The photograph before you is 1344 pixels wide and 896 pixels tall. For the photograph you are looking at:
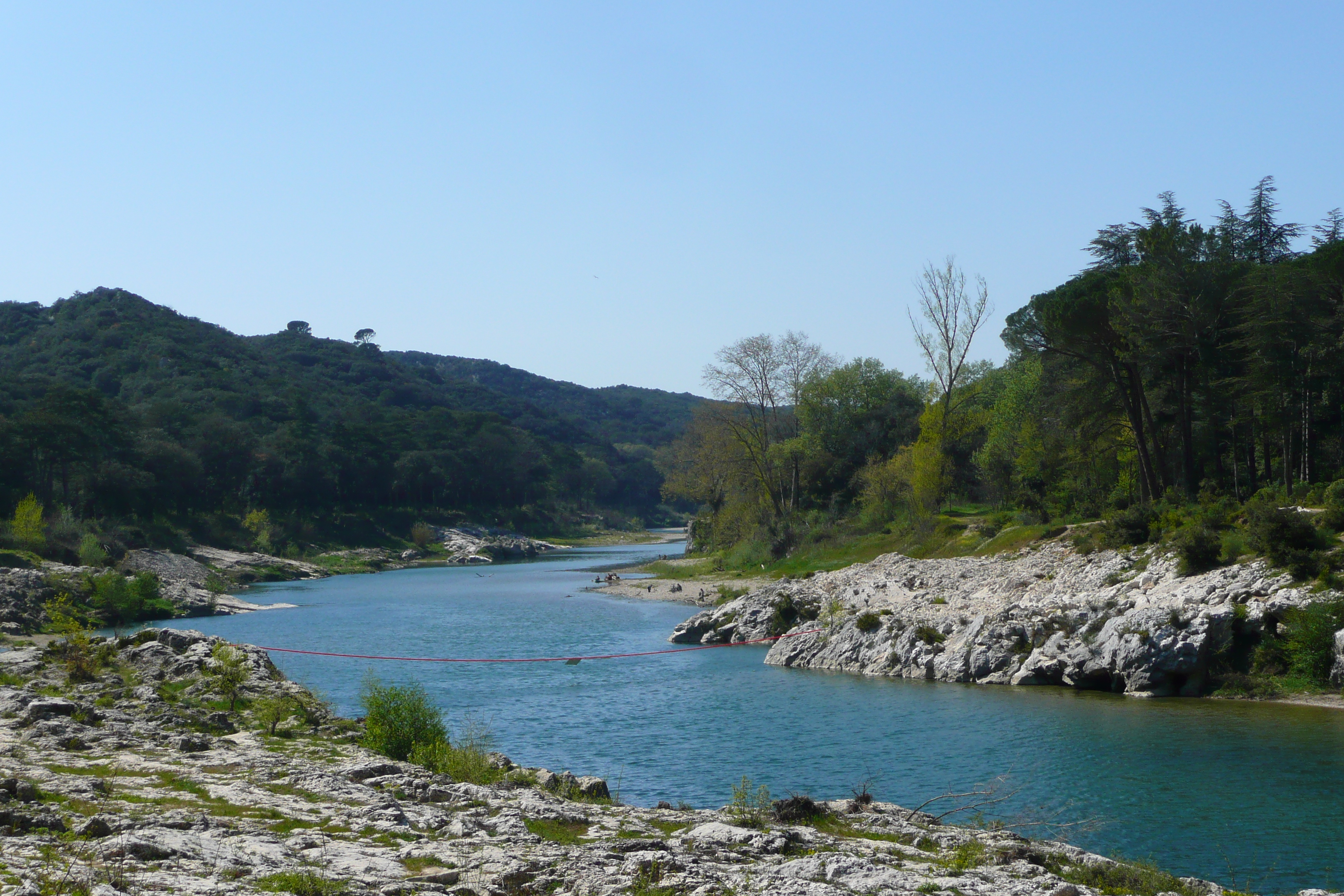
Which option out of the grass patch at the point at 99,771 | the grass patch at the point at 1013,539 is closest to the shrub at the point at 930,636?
the grass patch at the point at 1013,539

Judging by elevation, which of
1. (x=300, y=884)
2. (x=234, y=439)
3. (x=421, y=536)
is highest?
(x=234, y=439)

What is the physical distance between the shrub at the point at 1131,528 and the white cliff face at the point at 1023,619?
0.65 m

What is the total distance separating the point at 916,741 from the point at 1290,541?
1349 cm

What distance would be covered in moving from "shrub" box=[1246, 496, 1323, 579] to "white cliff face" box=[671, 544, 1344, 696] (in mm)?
468

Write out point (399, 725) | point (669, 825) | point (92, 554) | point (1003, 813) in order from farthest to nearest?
point (92, 554), point (399, 725), point (1003, 813), point (669, 825)

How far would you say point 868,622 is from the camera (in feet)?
122

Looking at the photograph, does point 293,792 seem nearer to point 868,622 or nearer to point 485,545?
point 868,622

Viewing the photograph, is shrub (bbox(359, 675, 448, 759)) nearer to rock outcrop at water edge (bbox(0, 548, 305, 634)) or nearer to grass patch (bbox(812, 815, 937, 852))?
grass patch (bbox(812, 815, 937, 852))

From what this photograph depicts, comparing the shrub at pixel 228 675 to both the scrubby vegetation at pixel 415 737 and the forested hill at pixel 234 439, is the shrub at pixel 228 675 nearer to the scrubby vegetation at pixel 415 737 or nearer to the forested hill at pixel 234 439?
the scrubby vegetation at pixel 415 737

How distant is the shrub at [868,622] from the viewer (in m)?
36.9

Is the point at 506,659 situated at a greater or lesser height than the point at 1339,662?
lesser

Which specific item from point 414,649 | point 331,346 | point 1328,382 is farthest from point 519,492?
point 1328,382

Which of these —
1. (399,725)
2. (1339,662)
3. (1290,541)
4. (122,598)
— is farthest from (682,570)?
(399,725)

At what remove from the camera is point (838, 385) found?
256 feet
